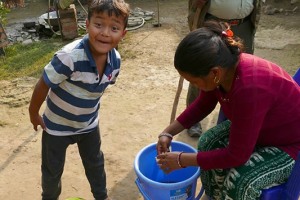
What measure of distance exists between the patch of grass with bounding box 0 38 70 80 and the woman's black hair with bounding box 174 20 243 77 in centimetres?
296

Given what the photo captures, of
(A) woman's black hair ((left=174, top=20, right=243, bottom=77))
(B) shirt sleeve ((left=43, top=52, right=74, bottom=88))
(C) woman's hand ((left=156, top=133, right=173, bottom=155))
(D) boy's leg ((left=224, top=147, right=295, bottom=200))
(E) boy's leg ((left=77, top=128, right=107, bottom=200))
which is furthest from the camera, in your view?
(E) boy's leg ((left=77, top=128, right=107, bottom=200))

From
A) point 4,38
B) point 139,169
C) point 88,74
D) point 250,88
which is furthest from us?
point 4,38

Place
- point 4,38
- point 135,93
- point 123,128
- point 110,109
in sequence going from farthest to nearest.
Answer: point 4,38, point 135,93, point 110,109, point 123,128

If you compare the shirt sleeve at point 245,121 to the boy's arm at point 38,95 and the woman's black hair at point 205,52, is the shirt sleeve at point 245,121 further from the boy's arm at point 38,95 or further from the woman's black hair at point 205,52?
the boy's arm at point 38,95

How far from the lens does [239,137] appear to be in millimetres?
1583

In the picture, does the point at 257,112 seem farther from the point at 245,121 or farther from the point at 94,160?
the point at 94,160

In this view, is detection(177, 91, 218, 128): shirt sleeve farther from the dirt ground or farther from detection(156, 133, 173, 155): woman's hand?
the dirt ground

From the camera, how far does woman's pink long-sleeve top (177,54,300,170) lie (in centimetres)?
155

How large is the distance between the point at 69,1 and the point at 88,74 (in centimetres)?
360

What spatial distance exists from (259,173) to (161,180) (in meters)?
0.67

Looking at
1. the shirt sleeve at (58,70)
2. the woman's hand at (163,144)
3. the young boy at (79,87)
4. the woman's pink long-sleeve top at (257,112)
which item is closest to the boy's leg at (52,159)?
the young boy at (79,87)

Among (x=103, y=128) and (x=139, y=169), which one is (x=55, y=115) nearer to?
(x=139, y=169)

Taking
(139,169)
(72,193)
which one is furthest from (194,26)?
(72,193)

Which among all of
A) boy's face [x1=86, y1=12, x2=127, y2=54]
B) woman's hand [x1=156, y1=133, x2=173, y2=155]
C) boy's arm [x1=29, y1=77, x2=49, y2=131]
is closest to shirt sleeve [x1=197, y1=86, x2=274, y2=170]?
woman's hand [x1=156, y1=133, x2=173, y2=155]
